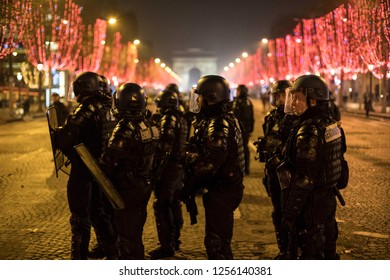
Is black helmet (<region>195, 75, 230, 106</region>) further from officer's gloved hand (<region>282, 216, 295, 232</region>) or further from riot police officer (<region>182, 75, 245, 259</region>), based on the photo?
officer's gloved hand (<region>282, 216, 295, 232</region>)

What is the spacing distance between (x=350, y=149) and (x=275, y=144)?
11764mm

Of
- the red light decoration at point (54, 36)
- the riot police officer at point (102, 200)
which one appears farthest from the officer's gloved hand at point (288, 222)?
the red light decoration at point (54, 36)

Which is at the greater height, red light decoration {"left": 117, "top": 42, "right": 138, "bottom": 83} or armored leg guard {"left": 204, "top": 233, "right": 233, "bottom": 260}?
red light decoration {"left": 117, "top": 42, "right": 138, "bottom": 83}

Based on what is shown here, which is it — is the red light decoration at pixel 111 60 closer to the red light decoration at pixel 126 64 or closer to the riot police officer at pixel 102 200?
the red light decoration at pixel 126 64

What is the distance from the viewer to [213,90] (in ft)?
17.5

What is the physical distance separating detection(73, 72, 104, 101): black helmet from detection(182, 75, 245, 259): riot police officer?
1242mm

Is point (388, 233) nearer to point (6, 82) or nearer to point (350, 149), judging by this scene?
point (350, 149)

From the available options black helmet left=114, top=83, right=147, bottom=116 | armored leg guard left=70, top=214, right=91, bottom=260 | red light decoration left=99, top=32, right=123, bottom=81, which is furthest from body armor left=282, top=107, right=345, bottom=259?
red light decoration left=99, top=32, right=123, bottom=81

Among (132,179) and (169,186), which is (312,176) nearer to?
(132,179)

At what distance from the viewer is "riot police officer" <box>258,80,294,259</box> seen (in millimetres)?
6324

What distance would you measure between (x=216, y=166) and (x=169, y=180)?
1.84 meters

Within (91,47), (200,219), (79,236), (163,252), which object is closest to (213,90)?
(79,236)

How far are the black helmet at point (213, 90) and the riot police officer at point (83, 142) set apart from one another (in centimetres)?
115
